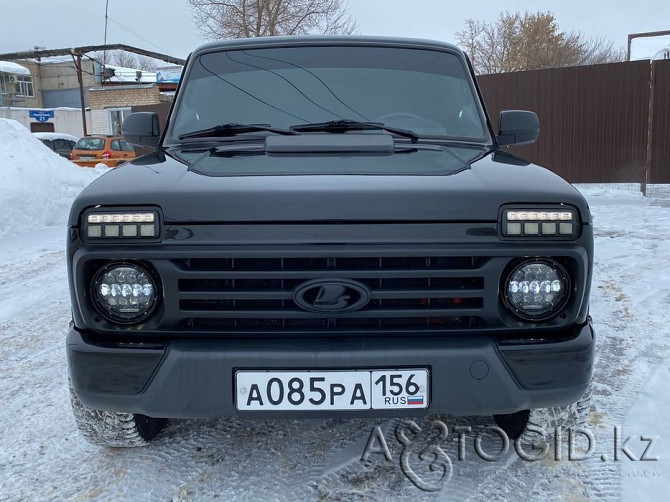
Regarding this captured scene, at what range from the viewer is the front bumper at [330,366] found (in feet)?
6.20

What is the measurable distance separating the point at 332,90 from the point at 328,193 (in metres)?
1.26

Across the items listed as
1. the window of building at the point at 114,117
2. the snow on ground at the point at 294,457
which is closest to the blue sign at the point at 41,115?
the window of building at the point at 114,117

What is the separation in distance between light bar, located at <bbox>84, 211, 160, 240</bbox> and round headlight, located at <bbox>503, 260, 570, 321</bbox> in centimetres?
119

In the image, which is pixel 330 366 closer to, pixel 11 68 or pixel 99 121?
pixel 99 121

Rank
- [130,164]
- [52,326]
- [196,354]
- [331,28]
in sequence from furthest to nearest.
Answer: [331,28] → [52,326] → [130,164] → [196,354]

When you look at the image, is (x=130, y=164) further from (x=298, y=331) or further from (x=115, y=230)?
(x=298, y=331)

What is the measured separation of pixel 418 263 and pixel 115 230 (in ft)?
3.29

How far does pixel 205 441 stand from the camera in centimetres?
256

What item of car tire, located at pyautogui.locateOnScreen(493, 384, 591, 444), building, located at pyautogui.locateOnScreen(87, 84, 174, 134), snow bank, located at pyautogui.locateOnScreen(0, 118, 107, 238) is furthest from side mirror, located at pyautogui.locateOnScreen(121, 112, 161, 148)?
building, located at pyautogui.locateOnScreen(87, 84, 174, 134)

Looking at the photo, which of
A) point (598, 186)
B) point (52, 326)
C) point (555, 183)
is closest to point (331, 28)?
point (598, 186)

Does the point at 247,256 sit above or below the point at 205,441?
above

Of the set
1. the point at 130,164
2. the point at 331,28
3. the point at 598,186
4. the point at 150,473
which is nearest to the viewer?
the point at 150,473

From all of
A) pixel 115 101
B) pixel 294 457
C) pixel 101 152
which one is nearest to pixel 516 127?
pixel 294 457

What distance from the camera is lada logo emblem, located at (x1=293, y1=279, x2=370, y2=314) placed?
→ 1.91 meters
